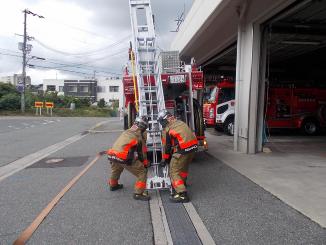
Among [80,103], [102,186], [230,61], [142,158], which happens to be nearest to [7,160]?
[102,186]

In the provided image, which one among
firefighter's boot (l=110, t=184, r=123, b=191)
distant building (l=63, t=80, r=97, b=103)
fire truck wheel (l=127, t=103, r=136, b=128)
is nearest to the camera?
firefighter's boot (l=110, t=184, r=123, b=191)

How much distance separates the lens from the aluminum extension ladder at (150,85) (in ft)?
26.0

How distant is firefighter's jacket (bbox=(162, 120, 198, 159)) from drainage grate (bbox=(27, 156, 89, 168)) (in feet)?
15.1

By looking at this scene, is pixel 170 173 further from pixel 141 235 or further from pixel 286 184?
pixel 286 184

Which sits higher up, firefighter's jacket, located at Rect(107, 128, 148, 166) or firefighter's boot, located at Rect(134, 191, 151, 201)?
firefighter's jacket, located at Rect(107, 128, 148, 166)

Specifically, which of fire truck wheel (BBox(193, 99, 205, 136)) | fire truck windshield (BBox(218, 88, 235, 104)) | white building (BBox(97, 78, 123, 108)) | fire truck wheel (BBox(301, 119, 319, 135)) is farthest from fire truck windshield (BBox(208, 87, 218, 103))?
white building (BBox(97, 78, 123, 108))

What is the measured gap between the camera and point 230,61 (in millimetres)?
26203

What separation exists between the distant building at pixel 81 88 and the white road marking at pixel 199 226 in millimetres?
101672

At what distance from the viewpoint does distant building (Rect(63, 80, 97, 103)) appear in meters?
107

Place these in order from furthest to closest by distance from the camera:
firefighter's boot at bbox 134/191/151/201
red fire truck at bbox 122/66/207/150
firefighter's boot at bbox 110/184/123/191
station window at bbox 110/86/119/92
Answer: station window at bbox 110/86/119/92
red fire truck at bbox 122/66/207/150
firefighter's boot at bbox 110/184/123/191
firefighter's boot at bbox 134/191/151/201

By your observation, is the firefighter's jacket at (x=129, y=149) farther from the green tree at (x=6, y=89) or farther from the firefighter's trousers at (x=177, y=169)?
the green tree at (x=6, y=89)

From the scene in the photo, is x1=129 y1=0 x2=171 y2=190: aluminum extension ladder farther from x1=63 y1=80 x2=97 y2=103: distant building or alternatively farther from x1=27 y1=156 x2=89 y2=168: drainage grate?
x1=63 y1=80 x2=97 y2=103: distant building

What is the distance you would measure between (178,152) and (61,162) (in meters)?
5.72

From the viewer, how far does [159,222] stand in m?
5.82
